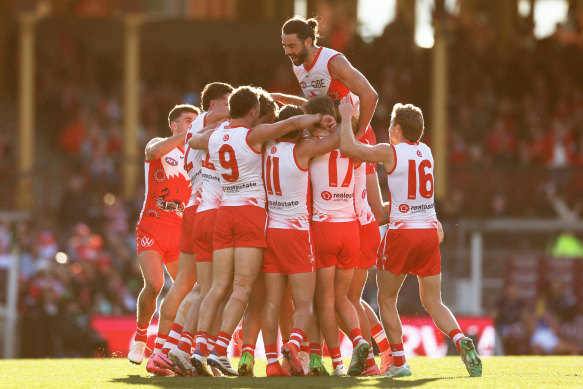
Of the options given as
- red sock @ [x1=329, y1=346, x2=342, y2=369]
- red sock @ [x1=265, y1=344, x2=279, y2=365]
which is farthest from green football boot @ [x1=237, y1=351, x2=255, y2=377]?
red sock @ [x1=329, y1=346, x2=342, y2=369]

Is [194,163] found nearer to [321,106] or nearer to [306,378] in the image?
[321,106]

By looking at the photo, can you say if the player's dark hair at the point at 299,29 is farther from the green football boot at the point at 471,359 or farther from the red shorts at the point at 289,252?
the green football boot at the point at 471,359

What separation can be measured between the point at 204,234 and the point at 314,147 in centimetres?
118

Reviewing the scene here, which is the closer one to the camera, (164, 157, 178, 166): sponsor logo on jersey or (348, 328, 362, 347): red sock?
(348, 328, 362, 347): red sock

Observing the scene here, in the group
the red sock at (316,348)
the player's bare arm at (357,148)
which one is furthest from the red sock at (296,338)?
the player's bare arm at (357,148)

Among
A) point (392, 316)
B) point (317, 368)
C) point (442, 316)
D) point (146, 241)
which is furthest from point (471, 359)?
point (146, 241)

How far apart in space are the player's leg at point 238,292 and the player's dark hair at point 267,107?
1141 mm

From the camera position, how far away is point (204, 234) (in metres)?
10.2

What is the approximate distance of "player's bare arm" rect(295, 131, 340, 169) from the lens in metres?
9.91

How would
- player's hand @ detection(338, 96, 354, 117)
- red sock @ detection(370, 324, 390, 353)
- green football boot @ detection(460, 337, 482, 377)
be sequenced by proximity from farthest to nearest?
1. red sock @ detection(370, 324, 390, 353)
2. player's hand @ detection(338, 96, 354, 117)
3. green football boot @ detection(460, 337, 482, 377)

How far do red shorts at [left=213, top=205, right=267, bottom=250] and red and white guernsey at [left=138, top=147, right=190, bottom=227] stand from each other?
1.47 meters

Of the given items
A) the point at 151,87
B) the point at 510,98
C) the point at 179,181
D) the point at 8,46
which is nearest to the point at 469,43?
the point at 510,98

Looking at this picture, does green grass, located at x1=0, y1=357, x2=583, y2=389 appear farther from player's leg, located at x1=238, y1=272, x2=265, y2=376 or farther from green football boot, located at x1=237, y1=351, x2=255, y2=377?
player's leg, located at x1=238, y1=272, x2=265, y2=376

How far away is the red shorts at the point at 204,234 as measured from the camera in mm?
10148
